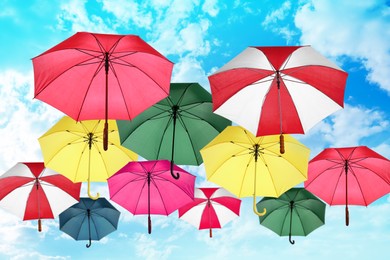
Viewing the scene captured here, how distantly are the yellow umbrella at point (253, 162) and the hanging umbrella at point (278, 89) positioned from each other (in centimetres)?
149

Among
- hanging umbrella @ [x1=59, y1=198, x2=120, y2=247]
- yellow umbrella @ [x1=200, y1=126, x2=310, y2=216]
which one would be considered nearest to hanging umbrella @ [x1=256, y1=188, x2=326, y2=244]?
yellow umbrella @ [x1=200, y1=126, x2=310, y2=216]

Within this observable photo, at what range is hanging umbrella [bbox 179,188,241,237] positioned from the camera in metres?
11.8

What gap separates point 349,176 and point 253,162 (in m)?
2.48

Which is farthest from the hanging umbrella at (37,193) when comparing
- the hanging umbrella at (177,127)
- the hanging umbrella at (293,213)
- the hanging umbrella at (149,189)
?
the hanging umbrella at (293,213)

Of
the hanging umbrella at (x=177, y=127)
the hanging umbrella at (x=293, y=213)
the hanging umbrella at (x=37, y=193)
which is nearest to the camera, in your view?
the hanging umbrella at (x=177, y=127)

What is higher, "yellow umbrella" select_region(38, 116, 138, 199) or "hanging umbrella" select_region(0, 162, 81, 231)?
"yellow umbrella" select_region(38, 116, 138, 199)

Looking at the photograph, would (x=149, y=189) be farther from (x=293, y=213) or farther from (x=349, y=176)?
(x=349, y=176)

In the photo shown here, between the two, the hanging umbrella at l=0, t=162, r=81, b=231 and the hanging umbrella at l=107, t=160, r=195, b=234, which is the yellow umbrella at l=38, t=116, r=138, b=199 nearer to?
the hanging umbrella at l=107, t=160, r=195, b=234

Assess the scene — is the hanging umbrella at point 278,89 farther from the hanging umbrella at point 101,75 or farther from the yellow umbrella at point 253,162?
the yellow umbrella at point 253,162

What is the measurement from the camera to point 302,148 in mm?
9023

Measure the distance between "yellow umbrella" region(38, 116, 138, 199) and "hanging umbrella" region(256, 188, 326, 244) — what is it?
4247 mm

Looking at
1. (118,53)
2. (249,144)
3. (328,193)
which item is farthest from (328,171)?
(118,53)

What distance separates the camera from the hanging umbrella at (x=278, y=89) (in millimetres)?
6902

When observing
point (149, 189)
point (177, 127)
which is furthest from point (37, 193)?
point (177, 127)
